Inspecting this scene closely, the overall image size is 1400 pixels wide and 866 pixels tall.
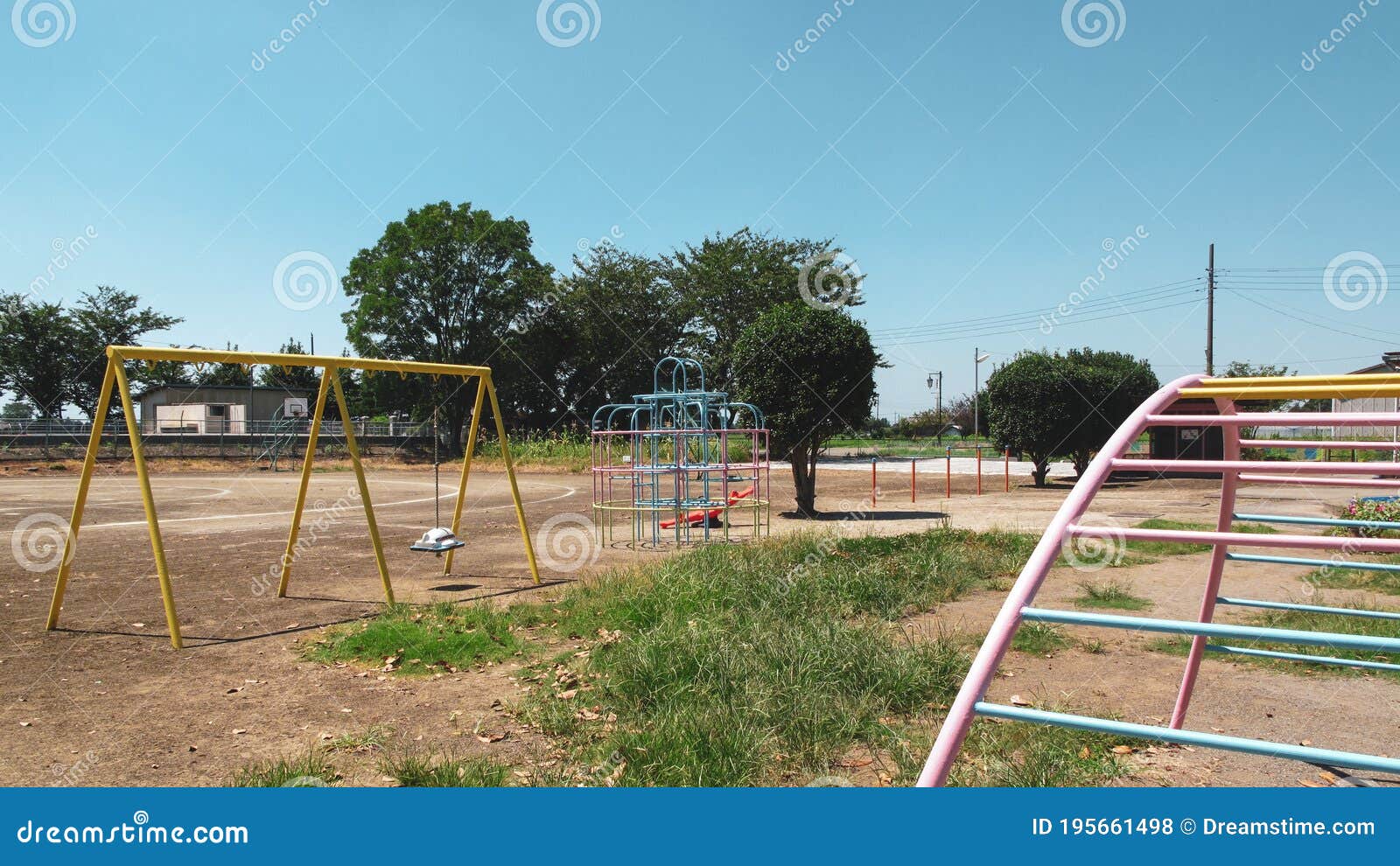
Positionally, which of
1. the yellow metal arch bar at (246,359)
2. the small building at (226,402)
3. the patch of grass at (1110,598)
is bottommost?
the patch of grass at (1110,598)

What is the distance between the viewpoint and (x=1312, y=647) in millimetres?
5941

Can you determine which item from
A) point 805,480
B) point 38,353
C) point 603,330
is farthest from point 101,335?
point 805,480

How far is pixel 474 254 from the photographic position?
144ft

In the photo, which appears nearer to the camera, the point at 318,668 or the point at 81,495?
the point at 318,668

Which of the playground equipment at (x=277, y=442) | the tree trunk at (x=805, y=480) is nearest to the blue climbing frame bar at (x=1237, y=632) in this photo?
the tree trunk at (x=805, y=480)

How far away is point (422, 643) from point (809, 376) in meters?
9.85

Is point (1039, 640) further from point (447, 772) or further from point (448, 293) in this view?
point (448, 293)

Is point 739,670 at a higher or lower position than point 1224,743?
lower

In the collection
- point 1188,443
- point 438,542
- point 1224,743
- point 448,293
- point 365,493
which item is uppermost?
point 448,293

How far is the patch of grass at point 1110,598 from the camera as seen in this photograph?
7109 millimetres

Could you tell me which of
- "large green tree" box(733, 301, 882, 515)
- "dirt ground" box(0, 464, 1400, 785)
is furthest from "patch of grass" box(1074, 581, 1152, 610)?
"large green tree" box(733, 301, 882, 515)

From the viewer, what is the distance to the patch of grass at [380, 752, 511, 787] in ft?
11.9

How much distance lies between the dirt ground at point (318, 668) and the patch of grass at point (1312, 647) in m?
0.16

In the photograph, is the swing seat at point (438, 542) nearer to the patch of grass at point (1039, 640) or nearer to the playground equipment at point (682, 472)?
the playground equipment at point (682, 472)
